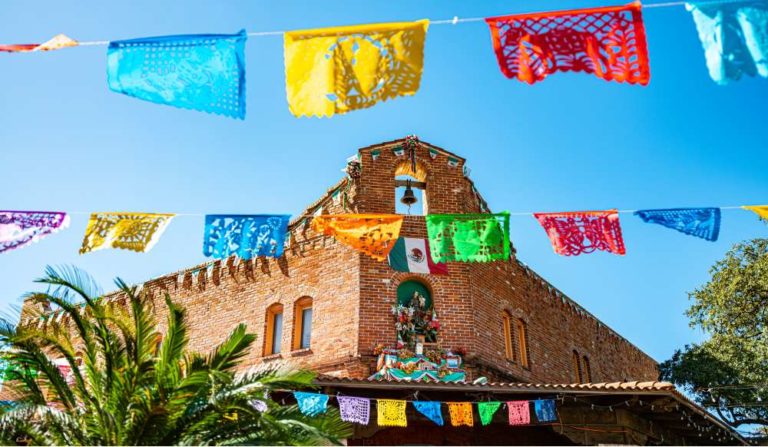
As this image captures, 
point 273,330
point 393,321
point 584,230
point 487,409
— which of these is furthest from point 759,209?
point 273,330

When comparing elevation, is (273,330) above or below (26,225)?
below

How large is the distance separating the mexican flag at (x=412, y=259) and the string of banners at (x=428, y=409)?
332 cm

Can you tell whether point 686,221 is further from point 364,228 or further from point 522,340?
point 522,340

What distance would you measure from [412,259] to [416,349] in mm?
1896

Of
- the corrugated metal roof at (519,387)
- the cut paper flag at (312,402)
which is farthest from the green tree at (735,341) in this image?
the cut paper flag at (312,402)

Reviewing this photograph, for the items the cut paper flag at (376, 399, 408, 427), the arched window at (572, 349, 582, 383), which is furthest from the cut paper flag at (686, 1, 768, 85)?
the arched window at (572, 349, 582, 383)

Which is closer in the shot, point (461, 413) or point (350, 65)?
point (350, 65)

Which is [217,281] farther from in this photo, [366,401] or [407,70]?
[407,70]

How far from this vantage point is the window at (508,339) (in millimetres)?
15624

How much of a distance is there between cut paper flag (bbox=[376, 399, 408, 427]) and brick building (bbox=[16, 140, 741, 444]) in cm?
28

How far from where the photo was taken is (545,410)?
11.5 metres

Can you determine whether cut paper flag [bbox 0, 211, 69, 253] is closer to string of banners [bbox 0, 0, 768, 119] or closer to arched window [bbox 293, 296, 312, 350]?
string of banners [bbox 0, 0, 768, 119]

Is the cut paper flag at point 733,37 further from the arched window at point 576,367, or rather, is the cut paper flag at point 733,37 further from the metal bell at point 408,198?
the arched window at point 576,367

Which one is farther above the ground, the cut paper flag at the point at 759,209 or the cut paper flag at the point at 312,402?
the cut paper flag at the point at 759,209
